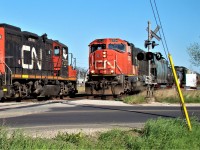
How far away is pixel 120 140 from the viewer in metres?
8.25

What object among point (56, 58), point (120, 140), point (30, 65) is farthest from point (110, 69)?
point (120, 140)

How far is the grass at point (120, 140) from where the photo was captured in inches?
276

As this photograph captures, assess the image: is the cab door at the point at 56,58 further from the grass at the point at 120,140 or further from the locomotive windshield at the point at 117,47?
the grass at the point at 120,140

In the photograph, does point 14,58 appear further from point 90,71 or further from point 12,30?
point 90,71

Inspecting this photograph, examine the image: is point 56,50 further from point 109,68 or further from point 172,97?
point 172,97

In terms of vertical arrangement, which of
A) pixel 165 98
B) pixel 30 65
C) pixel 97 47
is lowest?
pixel 165 98

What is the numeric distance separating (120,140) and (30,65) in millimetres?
16744

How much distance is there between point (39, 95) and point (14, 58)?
3.67m

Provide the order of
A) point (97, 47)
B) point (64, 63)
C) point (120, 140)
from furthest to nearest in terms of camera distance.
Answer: point (64, 63)
point (97, 47)
point (120, 140)

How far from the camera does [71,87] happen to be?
102 feet

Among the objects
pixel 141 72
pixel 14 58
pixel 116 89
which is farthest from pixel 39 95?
pixel 141 72

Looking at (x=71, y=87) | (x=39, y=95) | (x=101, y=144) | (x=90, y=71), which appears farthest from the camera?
(x=71, y=87)

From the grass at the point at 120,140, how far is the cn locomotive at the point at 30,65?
1238 cm

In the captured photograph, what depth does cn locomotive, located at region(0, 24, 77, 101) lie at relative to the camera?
70.9 ft
